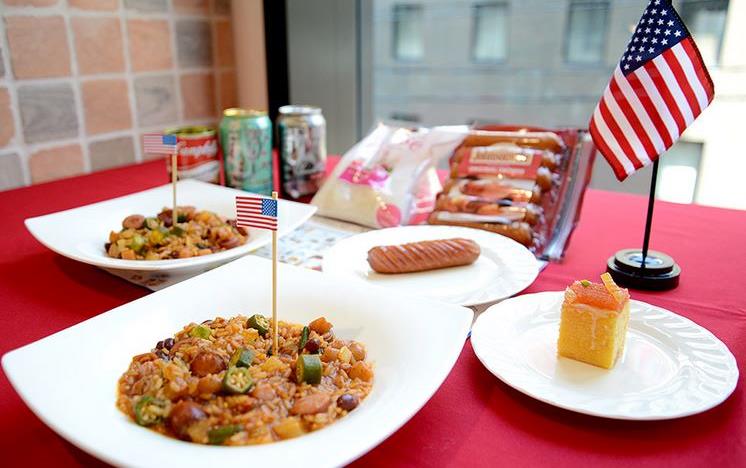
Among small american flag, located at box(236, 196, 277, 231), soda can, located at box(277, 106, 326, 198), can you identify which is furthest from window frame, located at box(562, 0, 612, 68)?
small american flag, located at box(236, 196, 277, 231)

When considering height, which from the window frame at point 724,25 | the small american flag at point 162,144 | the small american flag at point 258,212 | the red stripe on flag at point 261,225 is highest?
the window frame at point 724,25

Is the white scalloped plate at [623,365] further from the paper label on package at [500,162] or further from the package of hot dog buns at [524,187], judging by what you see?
the paper label on package at [500,162]

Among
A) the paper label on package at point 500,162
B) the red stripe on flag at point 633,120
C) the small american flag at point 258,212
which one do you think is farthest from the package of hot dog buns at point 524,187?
the small american flag at point 258,212

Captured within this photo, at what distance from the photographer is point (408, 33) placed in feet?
14.8

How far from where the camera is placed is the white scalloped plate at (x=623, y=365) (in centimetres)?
75

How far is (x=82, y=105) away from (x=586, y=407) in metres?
1.84

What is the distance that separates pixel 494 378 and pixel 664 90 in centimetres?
60

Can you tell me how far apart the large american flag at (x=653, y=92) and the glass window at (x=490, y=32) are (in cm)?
321

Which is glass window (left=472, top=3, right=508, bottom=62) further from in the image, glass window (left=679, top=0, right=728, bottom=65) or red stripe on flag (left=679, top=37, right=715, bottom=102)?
red stripe on flag (left=679, top=37, right=715, bottom=102)

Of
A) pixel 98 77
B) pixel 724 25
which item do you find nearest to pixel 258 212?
pixel 98 77

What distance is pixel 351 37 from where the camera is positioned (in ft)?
8.16

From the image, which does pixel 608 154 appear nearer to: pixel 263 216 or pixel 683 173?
pixel 263 216

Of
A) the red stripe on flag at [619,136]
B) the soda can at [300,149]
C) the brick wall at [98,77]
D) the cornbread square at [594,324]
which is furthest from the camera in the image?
the brick wall at [98,77]

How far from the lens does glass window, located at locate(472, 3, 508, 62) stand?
4.14m
